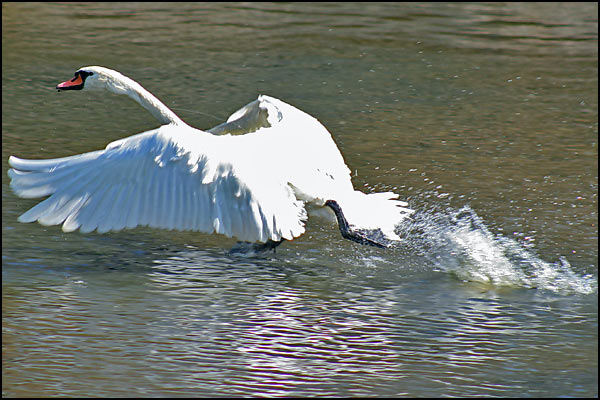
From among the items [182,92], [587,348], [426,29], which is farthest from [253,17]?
[587,348]

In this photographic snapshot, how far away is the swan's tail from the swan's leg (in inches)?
1.1

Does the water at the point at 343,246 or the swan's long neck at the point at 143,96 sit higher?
the swan's long neck at the point at 143,96

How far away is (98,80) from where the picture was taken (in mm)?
6789

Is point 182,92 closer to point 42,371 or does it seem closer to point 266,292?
point 266,292

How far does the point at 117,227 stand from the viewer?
549 centimetres

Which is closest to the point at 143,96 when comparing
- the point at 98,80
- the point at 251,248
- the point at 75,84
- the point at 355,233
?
the point at 98,80

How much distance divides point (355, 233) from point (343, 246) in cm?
56

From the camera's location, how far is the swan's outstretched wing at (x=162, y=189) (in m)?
5.51

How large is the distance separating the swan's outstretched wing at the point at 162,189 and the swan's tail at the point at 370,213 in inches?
27.0

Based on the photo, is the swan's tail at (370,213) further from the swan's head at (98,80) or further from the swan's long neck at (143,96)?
the swan's head at (98,80)

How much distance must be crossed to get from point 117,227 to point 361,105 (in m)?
4.73

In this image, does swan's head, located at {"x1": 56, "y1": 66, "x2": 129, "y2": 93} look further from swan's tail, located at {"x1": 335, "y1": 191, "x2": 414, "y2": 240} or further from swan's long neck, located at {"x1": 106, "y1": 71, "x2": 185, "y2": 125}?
swan's tail, located at {"x1": 335, "y1": 191, "x2": 414, "y2": 240}

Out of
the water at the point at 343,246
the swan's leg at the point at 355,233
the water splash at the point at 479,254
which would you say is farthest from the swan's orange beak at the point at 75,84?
the water splash at the point at 479,254

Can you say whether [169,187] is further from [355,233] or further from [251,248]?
[355,233]
